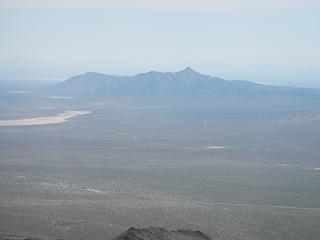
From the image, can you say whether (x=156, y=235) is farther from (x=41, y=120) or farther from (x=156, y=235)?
(x=41, y=120)

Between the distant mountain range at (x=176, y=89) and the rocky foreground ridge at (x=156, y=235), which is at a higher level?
the distant mountain range at (x=176, y=89)

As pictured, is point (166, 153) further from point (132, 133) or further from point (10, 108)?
point (10, 108)

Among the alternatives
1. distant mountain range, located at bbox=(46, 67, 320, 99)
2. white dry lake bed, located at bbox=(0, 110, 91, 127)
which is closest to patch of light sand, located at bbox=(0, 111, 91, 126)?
white dry lake bed, located at bbox=(0, 110, 91, 127)

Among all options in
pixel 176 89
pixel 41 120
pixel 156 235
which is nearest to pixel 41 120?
pixel 41 120

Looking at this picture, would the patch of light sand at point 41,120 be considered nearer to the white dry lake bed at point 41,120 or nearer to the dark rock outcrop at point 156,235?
the white dry lake bed at point 41,120

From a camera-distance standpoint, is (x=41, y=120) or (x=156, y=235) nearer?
(x=156, y=235)

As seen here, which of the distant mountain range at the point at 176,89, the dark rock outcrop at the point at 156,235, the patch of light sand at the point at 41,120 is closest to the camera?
the dark rock outcrop at the point at 156,235

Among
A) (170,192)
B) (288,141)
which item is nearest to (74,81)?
(288,141)

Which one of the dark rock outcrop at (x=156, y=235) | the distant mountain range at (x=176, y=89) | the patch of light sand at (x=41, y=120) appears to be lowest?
the dark rock outcrop at (x=156, y=235)

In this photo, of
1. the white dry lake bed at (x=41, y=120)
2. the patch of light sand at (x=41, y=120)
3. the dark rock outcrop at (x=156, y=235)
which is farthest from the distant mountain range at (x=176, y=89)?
the dark rock outcrop at (x=156, y=235)
